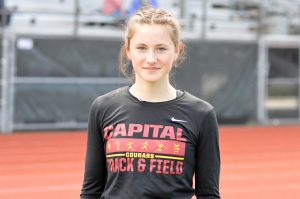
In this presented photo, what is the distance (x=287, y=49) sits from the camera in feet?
57.5

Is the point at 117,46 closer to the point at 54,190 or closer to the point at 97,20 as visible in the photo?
the point at 97,20

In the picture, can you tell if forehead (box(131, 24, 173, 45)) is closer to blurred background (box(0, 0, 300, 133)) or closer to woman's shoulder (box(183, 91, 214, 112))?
woman's shoulder (box(183, 91, 214, 112))

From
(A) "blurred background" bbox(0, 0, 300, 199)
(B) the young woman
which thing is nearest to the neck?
(B) the young woman

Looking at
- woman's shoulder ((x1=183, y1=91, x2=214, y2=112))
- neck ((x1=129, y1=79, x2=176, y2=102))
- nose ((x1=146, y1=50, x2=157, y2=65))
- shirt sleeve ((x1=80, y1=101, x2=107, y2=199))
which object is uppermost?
nose ((x1=146, y1=50, x2=157, y2=65))

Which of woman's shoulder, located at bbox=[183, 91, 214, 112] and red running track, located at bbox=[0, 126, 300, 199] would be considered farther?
red running track, located at bbox=[0, 126, 300, 199]

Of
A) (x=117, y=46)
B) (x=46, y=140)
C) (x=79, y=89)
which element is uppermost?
(x=117, y=46)

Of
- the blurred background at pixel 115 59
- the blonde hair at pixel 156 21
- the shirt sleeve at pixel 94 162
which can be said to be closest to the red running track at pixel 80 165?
the blurred background at pixel 115 59

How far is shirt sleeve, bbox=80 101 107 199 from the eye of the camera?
2.35 meters

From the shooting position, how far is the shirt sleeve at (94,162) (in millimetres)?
2354

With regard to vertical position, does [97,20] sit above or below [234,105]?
above

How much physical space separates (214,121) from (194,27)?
15.0 metres

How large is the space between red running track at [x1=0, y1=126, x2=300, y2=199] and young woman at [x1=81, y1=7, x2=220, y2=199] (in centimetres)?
499

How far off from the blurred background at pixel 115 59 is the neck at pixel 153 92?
1154 cm

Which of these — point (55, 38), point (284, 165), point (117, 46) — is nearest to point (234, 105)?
point (117, 46)
